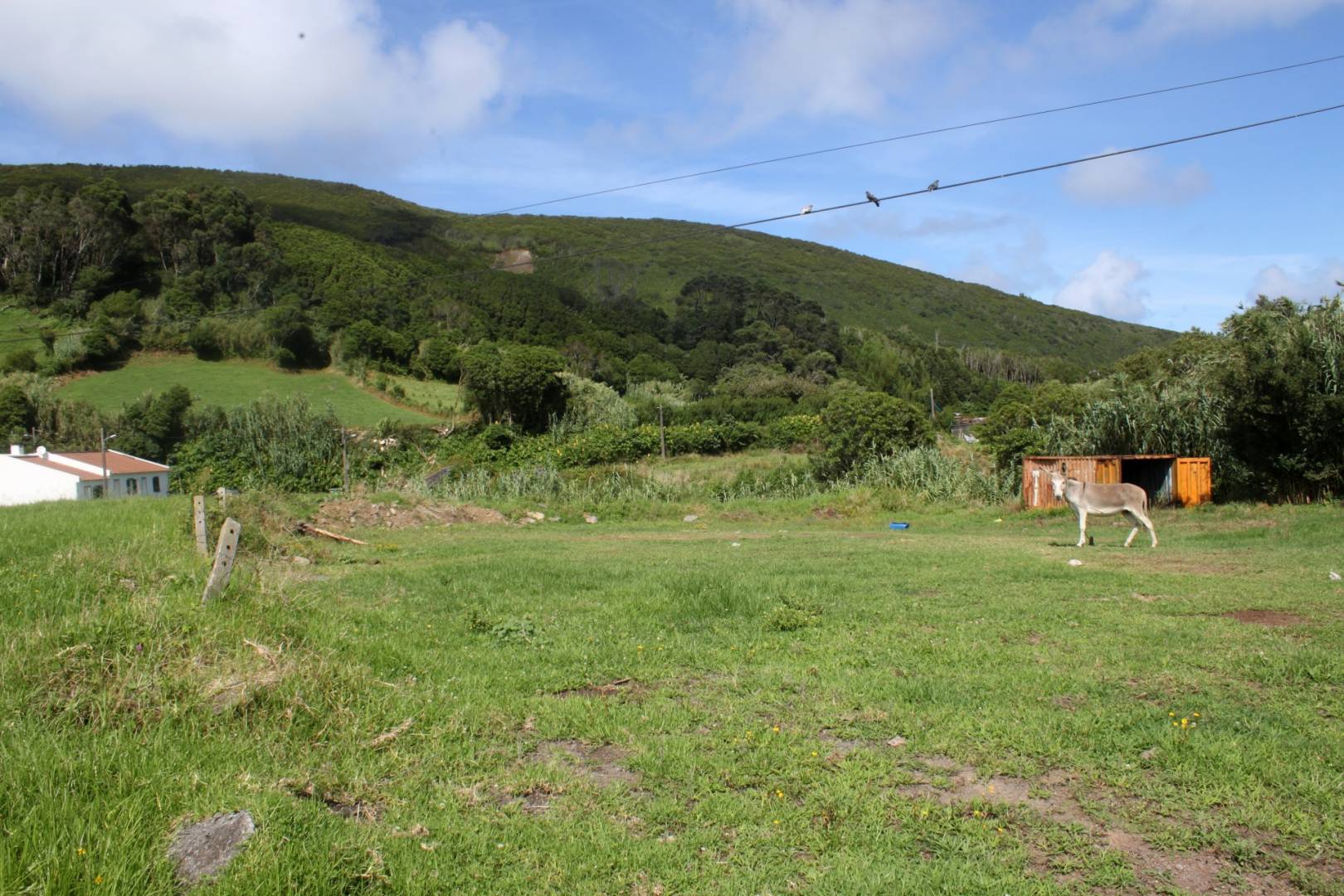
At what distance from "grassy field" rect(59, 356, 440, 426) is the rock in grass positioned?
46.7 metres

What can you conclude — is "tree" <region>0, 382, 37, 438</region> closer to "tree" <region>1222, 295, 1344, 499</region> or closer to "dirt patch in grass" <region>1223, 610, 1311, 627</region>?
"tree" <region>1222, 295, 1344, 499</region>

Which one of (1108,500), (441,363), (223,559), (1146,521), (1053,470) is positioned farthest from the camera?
(441,363)

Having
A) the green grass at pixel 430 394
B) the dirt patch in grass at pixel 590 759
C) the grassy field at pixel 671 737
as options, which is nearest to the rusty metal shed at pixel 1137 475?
the grassy field at pixel 671 737

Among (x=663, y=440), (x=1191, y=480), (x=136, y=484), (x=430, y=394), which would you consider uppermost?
(x=430, y=394)

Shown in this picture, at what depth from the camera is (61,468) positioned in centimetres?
3731

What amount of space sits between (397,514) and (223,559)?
1658 cm

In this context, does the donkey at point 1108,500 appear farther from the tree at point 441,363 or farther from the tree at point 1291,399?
the tree at point 441,363

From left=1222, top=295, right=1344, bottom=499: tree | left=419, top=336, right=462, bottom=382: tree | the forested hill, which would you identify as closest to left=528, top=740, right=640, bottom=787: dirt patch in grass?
left=1222, top=295, right=1344, bottom=499: tree

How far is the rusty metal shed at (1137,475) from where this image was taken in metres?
19.3

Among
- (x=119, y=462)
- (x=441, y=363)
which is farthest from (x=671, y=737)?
(x=441, y=363)

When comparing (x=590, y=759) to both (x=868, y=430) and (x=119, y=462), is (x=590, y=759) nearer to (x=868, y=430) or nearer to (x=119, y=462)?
(x=868, y=430)

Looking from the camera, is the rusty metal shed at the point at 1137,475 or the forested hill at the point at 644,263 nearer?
the rusty metal shed at the point at 1137,475

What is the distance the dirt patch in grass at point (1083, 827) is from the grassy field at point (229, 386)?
155 ft

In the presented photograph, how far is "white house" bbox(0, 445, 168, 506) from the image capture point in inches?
1430
